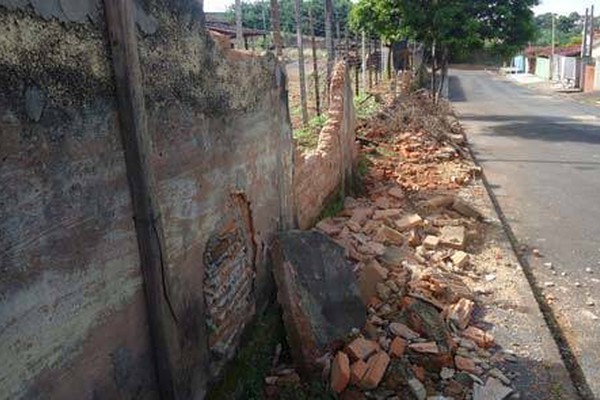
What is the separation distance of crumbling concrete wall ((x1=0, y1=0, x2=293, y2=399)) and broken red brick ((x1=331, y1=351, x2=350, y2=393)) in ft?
2.23

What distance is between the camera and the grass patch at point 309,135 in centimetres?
954

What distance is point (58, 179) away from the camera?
1976 millimetres

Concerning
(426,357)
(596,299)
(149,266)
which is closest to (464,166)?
(596,299)

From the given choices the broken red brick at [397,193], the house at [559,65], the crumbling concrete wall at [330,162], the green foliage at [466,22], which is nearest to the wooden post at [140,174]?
the crumbling concrete wall at [330,162]

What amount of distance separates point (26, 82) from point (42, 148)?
0.22m

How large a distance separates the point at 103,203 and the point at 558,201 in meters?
7.61

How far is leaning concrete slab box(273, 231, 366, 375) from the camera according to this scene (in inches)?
147

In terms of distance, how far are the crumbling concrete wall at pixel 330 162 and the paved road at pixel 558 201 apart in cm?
233

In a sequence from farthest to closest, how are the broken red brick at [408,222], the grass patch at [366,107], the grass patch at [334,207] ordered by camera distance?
the grass patch at [366,107] < the grass patch at [334,207] < the broken red brick at [408,222]

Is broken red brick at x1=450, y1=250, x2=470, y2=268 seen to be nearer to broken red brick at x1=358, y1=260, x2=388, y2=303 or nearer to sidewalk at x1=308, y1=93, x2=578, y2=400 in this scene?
sidewalk at x1=308, y1=93, x2=578, y2=400

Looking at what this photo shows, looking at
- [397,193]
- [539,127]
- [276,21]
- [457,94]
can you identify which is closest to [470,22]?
[539,127]

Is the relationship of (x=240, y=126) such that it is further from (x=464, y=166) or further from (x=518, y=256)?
(x=464, y=166)

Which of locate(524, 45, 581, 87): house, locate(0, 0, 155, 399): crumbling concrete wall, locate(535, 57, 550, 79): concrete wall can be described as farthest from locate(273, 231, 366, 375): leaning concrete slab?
locate(535, 57, 550, 79): concrete wall

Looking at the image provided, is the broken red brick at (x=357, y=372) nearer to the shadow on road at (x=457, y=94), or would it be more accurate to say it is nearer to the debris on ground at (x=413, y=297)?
the debris on ground at (x=413, y=297)
